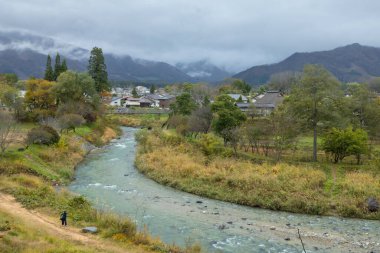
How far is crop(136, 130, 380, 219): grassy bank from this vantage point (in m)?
26.6

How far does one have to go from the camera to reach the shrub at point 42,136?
38.6m

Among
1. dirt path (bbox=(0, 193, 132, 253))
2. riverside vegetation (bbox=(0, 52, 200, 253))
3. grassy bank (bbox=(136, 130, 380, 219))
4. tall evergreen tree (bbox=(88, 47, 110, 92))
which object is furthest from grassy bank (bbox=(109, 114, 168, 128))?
dirt path (bbox=(0, 193, 132, 253))

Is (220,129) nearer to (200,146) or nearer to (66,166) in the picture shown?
(200,146)

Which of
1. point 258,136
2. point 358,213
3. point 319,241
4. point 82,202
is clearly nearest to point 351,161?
point 258,136

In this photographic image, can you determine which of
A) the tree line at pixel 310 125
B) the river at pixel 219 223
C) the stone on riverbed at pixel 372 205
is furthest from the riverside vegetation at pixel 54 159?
the tree line at pixel 310 125

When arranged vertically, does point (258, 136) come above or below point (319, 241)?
above

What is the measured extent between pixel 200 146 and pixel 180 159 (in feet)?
16.4

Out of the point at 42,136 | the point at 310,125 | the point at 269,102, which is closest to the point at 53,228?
the point at 42,136

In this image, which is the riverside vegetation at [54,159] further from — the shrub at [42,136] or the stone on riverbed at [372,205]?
the stone on riverbed at [372,205]

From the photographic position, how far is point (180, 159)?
37.1m

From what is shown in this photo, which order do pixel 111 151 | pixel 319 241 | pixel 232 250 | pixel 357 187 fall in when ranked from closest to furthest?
1. pixel 232 250
2. pixel 319 241
3. pixel 357 187
4. pixel 111 151

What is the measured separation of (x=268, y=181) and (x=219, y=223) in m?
7.31

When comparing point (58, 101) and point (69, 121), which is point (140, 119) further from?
point (69, 121)

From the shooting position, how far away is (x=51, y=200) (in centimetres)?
2439
